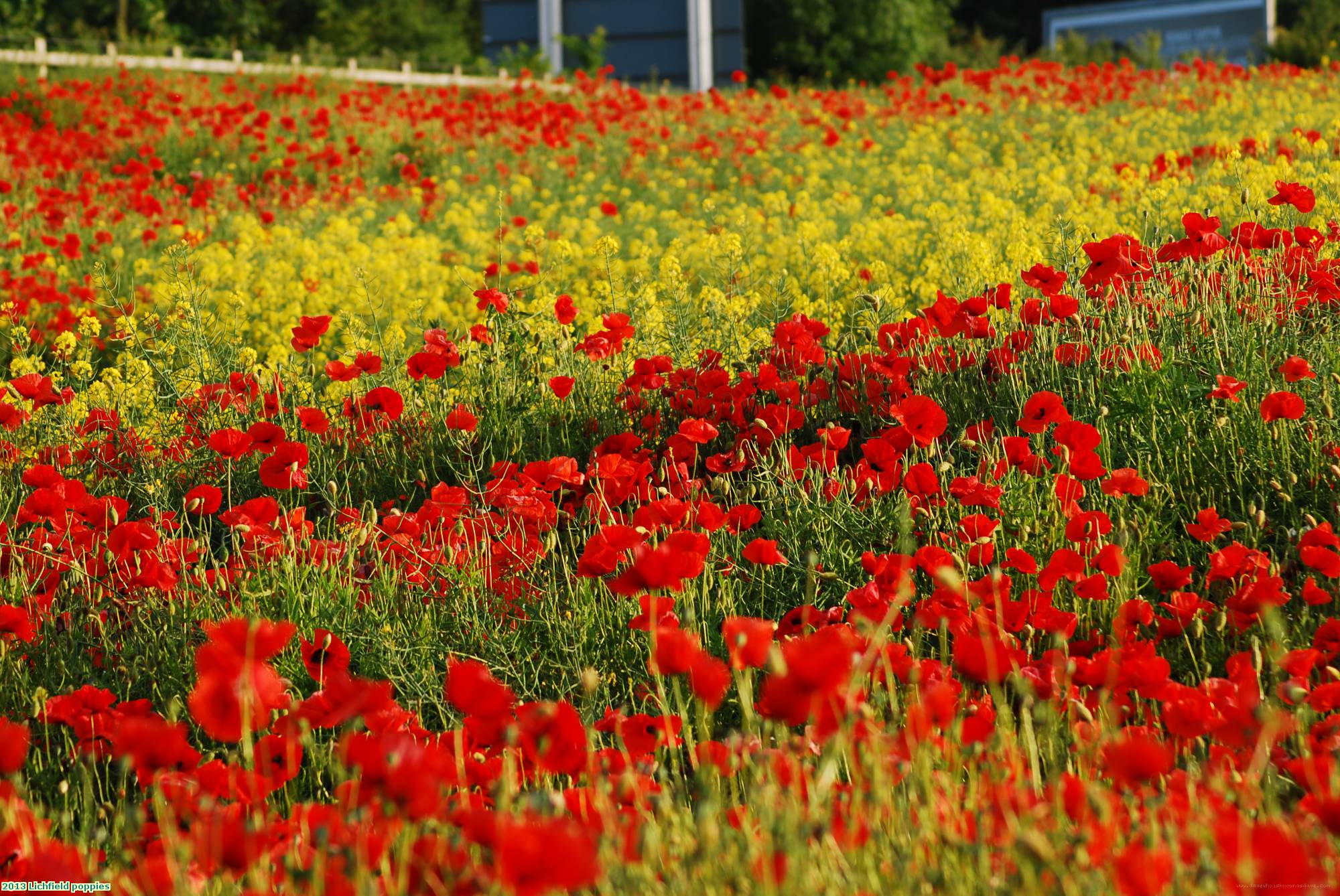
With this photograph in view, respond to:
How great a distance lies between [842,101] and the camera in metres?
14.8

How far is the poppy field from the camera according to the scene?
4.92 ft

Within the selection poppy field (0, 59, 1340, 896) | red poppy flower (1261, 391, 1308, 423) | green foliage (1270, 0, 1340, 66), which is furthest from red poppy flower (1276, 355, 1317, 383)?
green foliage (1270, 0, 1340, 66)

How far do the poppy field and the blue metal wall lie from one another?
1795 cm

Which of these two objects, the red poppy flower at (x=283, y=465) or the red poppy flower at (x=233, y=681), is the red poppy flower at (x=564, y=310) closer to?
the red poppy flower at (x=283, y=465)

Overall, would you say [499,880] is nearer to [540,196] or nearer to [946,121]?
[540,196]

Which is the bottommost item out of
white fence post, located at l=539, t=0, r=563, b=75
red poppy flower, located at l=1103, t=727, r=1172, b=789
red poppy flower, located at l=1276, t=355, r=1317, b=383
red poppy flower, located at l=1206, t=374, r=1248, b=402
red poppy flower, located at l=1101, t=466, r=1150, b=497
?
red poppy flower, located at l=1103, t=727, r=1172, b=789

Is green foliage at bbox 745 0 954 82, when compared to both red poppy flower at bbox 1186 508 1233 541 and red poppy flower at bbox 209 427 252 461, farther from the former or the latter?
red poppy flower at bbox 1186 508 1233 541

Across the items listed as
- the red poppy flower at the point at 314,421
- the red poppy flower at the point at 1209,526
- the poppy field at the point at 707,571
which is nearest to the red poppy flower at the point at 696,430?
the poppy field at the point at 707,571

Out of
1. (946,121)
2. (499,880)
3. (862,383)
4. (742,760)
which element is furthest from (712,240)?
(946,121)

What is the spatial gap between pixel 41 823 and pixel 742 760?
3.41 ft

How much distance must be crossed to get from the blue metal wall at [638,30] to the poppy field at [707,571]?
18.0 m

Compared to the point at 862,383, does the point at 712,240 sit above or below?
above

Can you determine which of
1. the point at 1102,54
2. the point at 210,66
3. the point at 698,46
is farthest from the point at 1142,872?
the point at 698,46

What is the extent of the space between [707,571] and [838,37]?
86.4 ft
